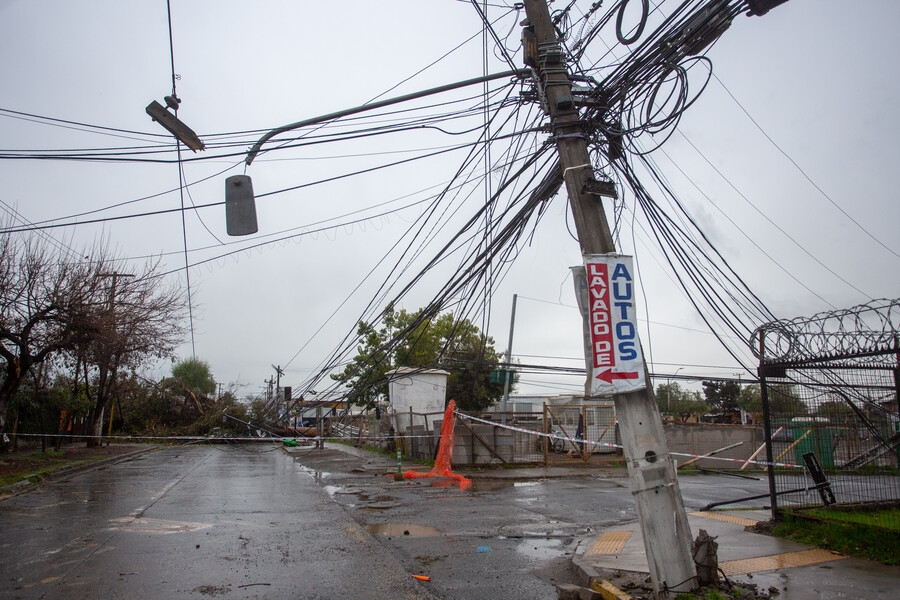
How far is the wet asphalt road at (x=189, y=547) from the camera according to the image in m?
6.23

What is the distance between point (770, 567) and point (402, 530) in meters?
4.94

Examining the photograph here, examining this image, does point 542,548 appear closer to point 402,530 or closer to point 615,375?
point 402,530

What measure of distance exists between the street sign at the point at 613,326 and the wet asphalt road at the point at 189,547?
2.72 metres

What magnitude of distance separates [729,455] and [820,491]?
13.6 m

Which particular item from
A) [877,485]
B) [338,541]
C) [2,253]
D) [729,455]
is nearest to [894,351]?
[877,485]

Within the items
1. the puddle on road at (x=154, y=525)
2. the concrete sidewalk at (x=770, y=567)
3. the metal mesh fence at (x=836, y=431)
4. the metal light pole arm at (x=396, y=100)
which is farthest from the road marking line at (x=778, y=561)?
the puddle on road at (x=154, y=525)

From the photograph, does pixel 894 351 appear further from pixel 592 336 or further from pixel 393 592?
pixel 393 592

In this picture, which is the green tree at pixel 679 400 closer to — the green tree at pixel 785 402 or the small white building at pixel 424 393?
the small white building at pixel 424 393

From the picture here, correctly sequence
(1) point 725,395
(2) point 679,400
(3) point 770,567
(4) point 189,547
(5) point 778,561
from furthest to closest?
(2) point 679,400 → (1) point 725,395 → (4) point 189,547 → (5) point 778,561 → (3) point 770,567

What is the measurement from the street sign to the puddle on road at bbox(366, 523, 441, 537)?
4.56 metres

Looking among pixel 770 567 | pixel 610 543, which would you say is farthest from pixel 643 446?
pixel 610 543

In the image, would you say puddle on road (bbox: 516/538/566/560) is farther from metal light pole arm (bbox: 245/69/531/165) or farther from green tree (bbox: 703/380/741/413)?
green tree (bbox: 703/380/741/413)

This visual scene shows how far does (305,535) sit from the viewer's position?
900 centimetres

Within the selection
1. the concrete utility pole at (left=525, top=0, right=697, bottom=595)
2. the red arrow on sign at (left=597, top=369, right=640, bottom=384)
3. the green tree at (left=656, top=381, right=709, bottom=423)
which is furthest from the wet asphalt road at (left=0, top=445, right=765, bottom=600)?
the green tree at (left=656, top=381, right=709, bottom=423)
